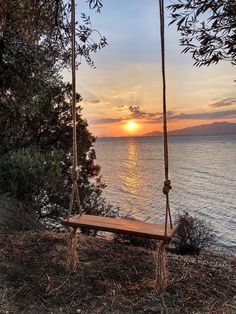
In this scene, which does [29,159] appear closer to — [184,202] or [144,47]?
[144,47]

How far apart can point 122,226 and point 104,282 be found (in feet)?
1.99

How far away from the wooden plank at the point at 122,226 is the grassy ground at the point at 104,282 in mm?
572

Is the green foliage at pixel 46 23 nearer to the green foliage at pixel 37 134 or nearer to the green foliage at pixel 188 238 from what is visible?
the green foliage at pixel 37 134

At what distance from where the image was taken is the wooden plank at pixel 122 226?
312 centimetres

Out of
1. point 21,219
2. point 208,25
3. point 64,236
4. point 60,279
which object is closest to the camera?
point 60,279

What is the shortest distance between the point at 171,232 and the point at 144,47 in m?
5.36

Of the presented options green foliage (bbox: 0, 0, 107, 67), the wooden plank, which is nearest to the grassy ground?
the wooden plank

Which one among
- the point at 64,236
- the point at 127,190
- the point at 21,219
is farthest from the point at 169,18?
the point at 127,190

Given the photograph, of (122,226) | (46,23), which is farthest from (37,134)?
(122,226)

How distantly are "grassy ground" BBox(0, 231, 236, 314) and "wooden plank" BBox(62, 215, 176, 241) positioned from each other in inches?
22.5

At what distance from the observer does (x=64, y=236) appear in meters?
4.90

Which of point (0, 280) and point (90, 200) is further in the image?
point (90, 200)

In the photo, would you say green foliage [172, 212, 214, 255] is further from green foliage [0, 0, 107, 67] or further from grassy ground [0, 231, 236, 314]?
green foliage [0, 0, 107, 67]

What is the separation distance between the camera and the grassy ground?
301 cm
